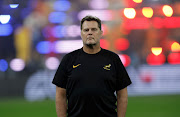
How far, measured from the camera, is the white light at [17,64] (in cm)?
930

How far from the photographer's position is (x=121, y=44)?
9242 mm

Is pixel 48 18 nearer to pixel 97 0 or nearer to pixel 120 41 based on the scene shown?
pixel 97 0

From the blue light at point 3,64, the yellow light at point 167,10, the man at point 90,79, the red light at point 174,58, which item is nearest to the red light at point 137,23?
the yellow light at point 167,10

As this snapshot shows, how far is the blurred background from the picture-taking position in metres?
9.09

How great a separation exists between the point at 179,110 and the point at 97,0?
318cm

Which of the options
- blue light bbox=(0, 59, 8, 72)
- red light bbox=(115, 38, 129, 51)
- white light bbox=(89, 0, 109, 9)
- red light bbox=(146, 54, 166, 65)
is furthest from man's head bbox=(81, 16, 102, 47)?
blue light bbox=(0, 59, 8, 72)

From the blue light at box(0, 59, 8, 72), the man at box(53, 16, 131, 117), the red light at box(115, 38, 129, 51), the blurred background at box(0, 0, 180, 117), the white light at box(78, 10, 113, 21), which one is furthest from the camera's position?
the blue light at box(0, 59, 8, 72)

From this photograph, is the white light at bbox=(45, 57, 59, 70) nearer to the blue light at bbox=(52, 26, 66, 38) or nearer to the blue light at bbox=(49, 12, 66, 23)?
the blue light at bbox=(52, 26, 66, 38)

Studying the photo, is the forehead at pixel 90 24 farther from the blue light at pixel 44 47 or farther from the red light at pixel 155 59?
the red light at pixel 155 59

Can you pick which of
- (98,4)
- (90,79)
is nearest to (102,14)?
(98,4)

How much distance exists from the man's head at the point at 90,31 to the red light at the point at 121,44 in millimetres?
6266

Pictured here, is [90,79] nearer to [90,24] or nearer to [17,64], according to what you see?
[90,24]

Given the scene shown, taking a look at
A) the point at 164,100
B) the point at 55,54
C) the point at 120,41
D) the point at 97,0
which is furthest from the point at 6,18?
the point at 164,100

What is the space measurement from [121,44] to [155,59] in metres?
0.91
